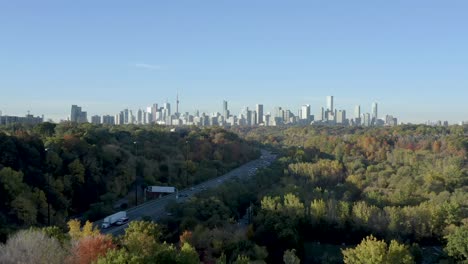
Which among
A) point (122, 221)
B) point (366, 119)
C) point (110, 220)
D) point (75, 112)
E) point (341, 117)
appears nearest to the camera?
point (110, 220)

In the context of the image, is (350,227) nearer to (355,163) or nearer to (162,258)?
(162,258)

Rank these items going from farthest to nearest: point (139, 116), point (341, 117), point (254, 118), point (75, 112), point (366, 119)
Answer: point (366, 119) < point (341, 117) < point (254, 118) < point (139, 116) < point (75, 112)

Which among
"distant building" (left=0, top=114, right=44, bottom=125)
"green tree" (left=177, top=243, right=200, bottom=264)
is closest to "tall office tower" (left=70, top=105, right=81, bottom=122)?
"distant building" (left=0, top=114, right=44, bottom=125)

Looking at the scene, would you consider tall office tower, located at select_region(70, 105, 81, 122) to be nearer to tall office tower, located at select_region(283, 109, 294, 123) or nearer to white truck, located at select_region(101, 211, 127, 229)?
white truck, located at select_region(101, 211, 127, 229)

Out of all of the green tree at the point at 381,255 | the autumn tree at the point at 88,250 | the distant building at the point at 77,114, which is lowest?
the green tree at the point at 381,255

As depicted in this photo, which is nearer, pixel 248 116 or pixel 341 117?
pixel 248 116

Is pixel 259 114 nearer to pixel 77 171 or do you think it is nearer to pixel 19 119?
pixel 19 119

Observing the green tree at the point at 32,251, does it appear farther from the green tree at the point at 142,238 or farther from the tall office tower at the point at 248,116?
the tall office tower at the point at 248,116

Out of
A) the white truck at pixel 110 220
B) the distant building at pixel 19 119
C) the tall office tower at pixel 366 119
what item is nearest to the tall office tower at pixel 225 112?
the tall office tower at pixel 366 119

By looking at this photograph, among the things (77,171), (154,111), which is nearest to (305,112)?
(154,111)

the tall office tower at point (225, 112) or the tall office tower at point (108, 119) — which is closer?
the tall office tower at point (108, 119)

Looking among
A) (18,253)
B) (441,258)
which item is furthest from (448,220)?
(18,253)
